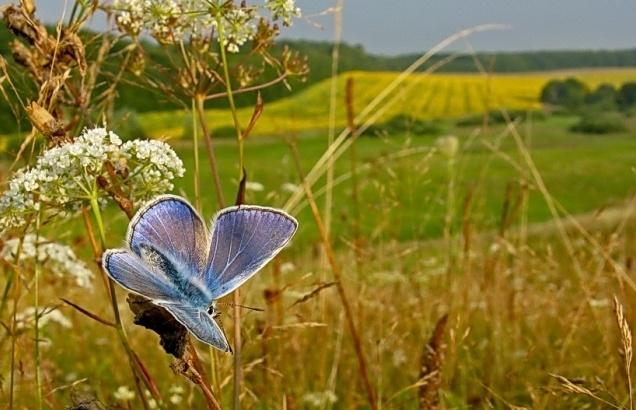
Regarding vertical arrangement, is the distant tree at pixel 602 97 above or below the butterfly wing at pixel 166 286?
below

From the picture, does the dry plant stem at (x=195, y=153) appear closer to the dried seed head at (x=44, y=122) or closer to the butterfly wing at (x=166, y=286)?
the dried seed head at (x=44, y=122)

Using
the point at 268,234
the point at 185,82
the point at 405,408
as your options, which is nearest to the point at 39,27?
the point at 185,82

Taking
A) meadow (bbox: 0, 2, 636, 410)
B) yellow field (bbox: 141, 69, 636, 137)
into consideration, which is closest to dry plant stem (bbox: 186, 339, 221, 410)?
meadow (bbox: 0, 2, 636, 410)

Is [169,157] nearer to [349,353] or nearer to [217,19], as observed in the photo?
[217,19]

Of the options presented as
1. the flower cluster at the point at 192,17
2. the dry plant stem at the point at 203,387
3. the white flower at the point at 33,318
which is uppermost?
the flower cluster at the point at 192,17

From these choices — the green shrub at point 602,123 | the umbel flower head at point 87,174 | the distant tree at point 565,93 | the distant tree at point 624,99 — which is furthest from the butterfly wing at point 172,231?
the distant tree at point 565,93

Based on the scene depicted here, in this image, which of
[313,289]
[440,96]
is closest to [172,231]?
[313,289]
